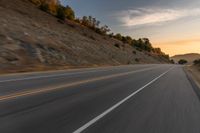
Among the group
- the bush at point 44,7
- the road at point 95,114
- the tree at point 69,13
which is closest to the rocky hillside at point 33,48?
the bush at point 44,7

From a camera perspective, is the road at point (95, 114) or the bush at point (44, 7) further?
the bush at point (44, 7)

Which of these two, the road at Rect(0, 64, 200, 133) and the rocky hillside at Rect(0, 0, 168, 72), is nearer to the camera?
the road at Rect(0, 64, 200, 133)

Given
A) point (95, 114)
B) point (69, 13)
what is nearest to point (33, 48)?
point (95, 114)

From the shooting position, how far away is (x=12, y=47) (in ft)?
136

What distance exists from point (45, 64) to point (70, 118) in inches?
1334

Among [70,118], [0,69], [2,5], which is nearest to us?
[70,118]

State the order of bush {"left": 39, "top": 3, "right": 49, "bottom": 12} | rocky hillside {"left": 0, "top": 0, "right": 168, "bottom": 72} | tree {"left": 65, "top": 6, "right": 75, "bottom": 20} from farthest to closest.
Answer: tree {"left": 65, "top": 6, "right": 75, "bottom": 20} → bush {"left": 39, "top": 3, "right": 49, "bottom": 12} → rocky hillside {"left": 0, "top": 0, "right": 168, "bottom": 72}

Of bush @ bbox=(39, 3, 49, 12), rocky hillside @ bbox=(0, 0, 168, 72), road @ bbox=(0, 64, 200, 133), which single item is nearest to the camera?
road @ bbox=(0, 64, 200, 133)

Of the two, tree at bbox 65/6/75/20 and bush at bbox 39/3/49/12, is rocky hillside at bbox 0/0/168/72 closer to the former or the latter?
bush at bbox 39/3/49/12

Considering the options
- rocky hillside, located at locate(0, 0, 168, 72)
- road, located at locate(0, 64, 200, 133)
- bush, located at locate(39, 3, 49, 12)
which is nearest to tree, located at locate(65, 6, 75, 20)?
bush, located at locate(39, 3, 49, 12)

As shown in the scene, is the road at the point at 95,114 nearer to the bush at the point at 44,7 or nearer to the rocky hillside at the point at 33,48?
the rocky hillside at the point at 33,48

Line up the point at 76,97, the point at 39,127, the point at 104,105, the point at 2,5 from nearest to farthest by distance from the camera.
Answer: the point at 39,127
the point at 104,105
the point at 76,97
the point at 2,5

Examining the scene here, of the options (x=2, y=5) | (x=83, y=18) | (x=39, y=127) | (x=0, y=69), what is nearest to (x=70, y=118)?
(x=39, y=127)

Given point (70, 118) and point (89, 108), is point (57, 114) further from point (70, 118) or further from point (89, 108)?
point (89, 108)
